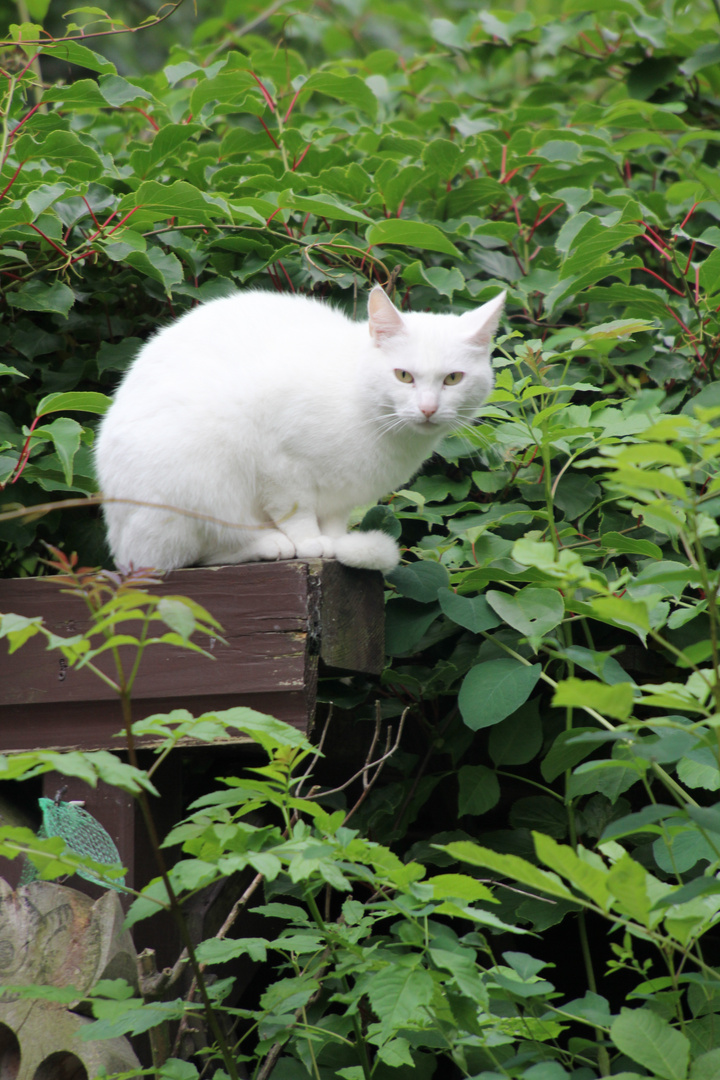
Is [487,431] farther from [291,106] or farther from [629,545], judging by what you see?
[291,106]

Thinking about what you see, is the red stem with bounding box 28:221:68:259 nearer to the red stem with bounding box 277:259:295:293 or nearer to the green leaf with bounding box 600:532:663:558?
the red stem with bounding box 277:259:295:293

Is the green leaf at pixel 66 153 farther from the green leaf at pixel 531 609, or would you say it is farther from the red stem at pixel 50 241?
the green leaf at pixel 531 609

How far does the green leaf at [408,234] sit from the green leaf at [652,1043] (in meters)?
1.56

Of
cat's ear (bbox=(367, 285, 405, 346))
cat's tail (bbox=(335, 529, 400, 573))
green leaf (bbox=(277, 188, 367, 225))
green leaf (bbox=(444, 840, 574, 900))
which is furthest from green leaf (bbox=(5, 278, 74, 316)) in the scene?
green leaf (bbox=(444, 840, 574, 900))

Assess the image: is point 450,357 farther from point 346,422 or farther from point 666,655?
point 666,655

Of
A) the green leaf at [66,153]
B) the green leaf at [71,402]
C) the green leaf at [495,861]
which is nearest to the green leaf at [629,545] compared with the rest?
the green leaf at [495,861]

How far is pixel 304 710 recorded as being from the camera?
1.56m

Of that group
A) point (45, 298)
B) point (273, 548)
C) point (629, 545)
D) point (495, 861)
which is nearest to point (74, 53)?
point (45, 298)

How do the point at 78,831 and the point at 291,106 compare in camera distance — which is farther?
the point at 291,106

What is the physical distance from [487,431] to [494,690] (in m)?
0.63

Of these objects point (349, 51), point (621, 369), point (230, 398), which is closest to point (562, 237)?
point (621, 369)

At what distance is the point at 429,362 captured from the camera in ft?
6.48

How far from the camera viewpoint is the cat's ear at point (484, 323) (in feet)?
6.62

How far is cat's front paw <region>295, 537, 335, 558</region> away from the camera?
6.02ft
